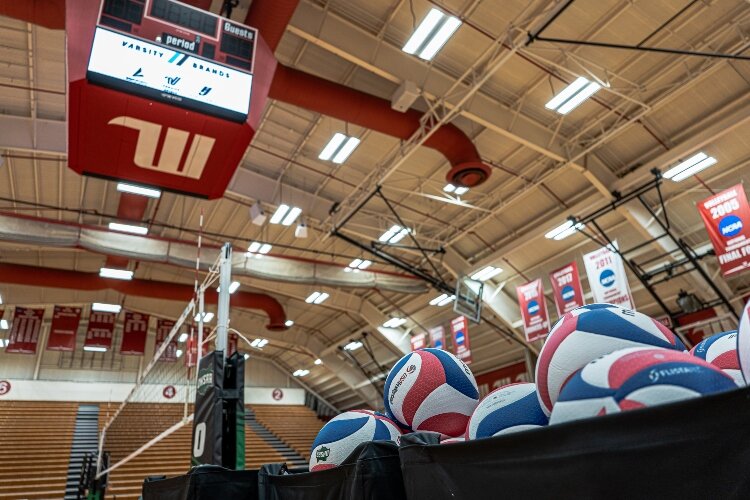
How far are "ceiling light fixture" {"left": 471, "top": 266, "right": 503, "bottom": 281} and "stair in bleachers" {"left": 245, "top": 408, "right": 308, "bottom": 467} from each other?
8082 millimetres

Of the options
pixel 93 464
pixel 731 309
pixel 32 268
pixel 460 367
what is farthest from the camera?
pixel 32 268

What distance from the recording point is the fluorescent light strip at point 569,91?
29.0 ft

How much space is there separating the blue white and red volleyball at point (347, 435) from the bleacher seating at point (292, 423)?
18532 millimetres

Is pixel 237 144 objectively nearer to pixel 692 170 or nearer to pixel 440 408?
pixel 440 408

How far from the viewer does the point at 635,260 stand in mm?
14172

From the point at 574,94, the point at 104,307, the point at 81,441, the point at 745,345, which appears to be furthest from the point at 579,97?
the point at 81,441

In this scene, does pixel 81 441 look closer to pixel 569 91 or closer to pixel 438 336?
pixel 438 336

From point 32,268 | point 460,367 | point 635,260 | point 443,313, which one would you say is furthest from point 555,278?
point 32,268

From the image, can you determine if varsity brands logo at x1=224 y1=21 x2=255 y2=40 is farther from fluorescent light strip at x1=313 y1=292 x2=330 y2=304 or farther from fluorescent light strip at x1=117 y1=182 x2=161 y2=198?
fluorescent light strip at x1=313 y1=292 x2=330 y2=304

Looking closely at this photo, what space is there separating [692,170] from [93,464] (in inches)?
544

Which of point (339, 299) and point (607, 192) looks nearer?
point (607, 192)

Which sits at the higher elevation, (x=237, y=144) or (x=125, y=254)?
(x=125, y=254)

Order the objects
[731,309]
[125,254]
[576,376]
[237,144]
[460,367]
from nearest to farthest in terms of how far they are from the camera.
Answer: [576,376]
[460,367]
[237,144]
[731,309]
[125,254]

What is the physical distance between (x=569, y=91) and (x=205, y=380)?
7642 mm
